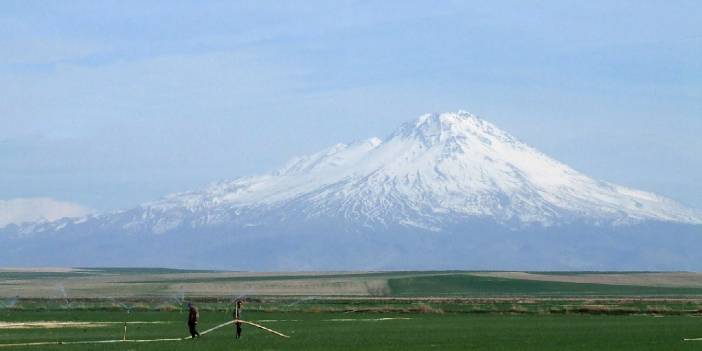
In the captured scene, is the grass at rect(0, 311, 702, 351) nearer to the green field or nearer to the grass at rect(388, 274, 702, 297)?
the green field

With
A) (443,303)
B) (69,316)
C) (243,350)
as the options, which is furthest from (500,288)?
(243,350)

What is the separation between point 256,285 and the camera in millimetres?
141875

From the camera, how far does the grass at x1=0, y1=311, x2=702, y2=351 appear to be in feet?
157

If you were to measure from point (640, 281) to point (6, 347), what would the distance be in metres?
117

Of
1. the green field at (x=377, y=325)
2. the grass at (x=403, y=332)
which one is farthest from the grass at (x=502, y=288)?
the grass at (x=403, y=332)

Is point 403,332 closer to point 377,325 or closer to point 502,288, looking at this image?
point 377,325

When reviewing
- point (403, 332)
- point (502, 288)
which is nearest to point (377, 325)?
point (403, 332)

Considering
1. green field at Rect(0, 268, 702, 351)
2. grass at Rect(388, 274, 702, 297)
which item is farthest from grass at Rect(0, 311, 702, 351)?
grass at Rect(388, 274, 702, 297)

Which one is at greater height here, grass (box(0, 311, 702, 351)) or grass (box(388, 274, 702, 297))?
grass (box(388, 274, 702, 297))

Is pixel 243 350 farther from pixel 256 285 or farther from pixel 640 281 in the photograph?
pixel 640 281

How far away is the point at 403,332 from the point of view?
55.9 metres

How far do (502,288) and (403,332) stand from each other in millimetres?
79777

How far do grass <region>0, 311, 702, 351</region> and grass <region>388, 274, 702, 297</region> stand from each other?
4907cm

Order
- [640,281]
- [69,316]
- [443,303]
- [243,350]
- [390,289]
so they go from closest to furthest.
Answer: [243,350]
[69,316]
[443,303]
[390,289]
[640,281]
